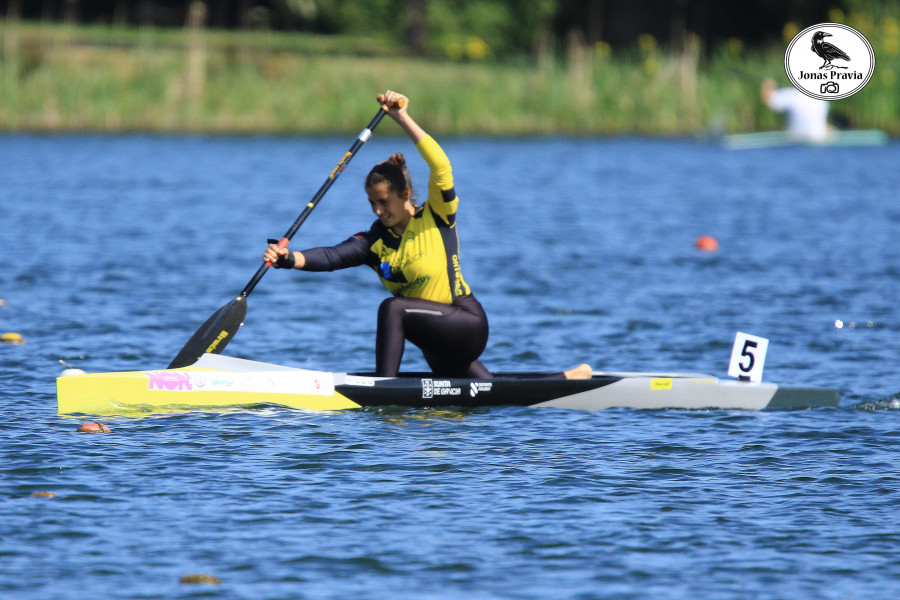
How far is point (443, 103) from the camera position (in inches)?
1134

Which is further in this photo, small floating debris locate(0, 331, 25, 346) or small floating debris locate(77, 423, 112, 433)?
small floating debris locate(0, 331, 25, 346)

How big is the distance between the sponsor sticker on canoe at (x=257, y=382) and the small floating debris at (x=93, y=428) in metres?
0.55

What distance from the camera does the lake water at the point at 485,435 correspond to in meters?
5.75

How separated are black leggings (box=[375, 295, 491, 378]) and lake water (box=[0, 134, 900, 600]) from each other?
37 centimetres

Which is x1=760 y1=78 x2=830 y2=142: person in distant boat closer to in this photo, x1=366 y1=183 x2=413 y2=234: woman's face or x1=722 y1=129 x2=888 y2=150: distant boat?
x1=722 y1=129 x2=888 y2=150: distant boat

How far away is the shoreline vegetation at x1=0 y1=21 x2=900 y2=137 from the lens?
2698 cm

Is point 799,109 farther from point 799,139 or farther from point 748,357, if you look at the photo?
point 748,357

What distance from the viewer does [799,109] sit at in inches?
1099

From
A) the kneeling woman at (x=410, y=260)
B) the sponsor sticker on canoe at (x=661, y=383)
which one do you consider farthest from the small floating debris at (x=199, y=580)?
the sponsor sticker on canoe at (x=661, y=383)

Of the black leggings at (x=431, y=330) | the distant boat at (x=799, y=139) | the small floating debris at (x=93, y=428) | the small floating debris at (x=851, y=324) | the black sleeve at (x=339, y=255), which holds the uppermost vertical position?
the distant boat at (x=799, y=139)

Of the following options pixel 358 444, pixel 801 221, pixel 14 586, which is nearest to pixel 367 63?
pixel 801 221

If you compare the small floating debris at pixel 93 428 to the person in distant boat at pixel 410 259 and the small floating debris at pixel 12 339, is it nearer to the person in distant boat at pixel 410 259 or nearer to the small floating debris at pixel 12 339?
the person in distant boat at pixel 410 259

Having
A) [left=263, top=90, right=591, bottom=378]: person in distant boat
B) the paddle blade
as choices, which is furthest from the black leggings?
the paddle blade

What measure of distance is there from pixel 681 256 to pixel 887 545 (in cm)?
1074
